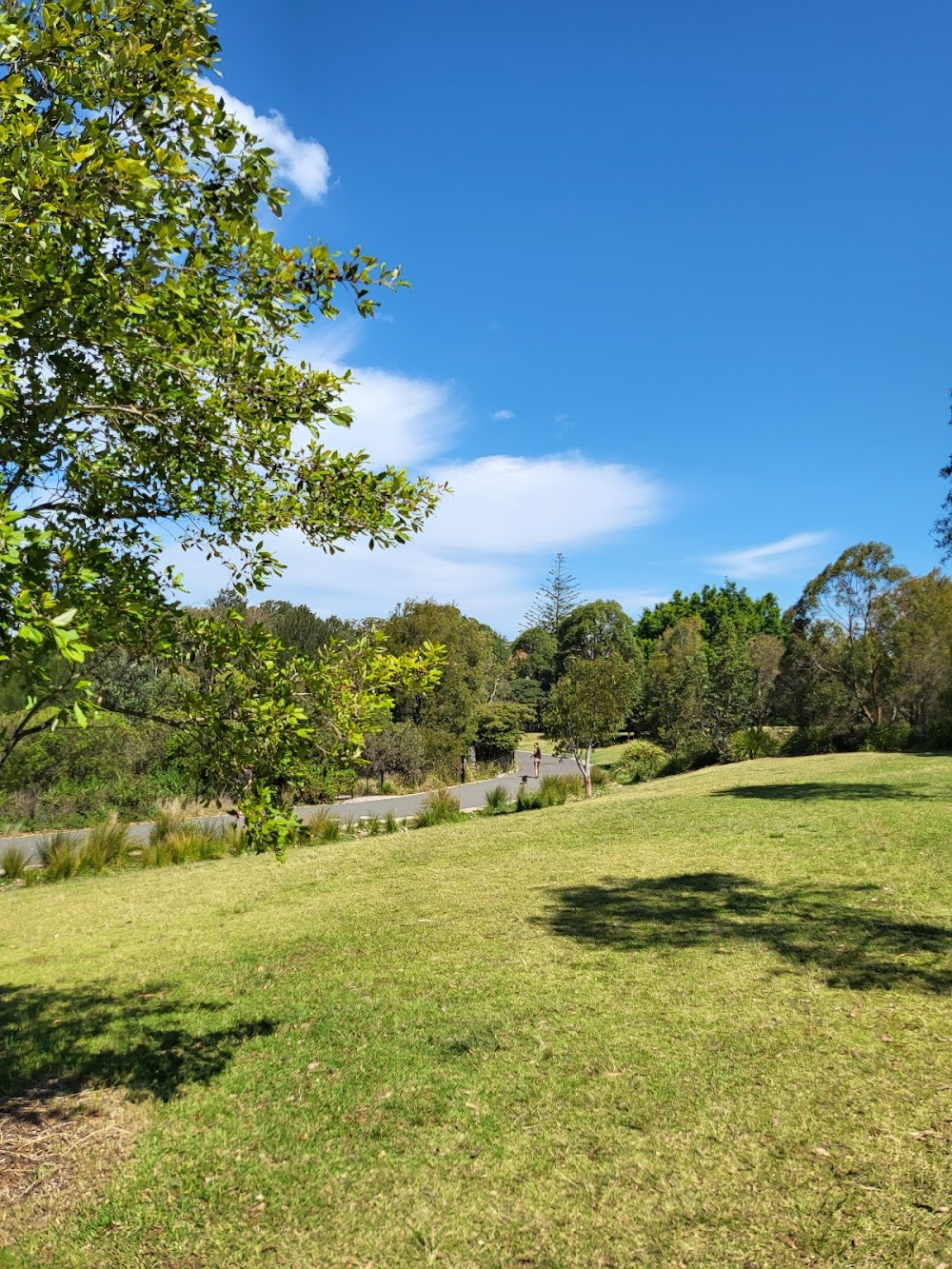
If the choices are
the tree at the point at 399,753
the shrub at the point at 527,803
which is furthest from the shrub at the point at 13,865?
the tree at the point at 399,753

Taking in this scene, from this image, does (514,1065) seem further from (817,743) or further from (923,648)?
(923,648)

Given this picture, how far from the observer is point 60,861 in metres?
12.5

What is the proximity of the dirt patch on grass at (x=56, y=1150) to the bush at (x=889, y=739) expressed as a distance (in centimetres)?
2720

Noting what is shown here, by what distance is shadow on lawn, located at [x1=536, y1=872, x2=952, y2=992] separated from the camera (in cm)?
591

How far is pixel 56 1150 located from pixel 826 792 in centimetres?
1459

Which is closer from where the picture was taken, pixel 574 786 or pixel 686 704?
pixel 574 786

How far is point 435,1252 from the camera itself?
3.14 m

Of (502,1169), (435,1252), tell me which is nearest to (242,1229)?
(435,1252)

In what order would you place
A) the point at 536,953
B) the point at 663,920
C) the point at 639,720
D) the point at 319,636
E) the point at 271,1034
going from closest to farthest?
the point at 271,1034 → the point at 536,953 → the point at 663,920 → the point at 319,636 → the point at 639,720

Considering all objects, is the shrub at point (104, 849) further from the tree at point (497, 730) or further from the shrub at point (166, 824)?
the tree at point (497, 730)

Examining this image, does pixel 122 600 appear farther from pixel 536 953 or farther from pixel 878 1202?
pixel 536 953

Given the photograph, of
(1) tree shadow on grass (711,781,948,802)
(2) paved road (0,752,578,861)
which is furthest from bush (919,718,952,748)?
(2) paved road (0,752,578,861)

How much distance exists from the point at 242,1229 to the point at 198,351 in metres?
3.86

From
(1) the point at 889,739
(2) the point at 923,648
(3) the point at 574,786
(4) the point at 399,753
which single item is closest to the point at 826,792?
(3) the point at 574,786
